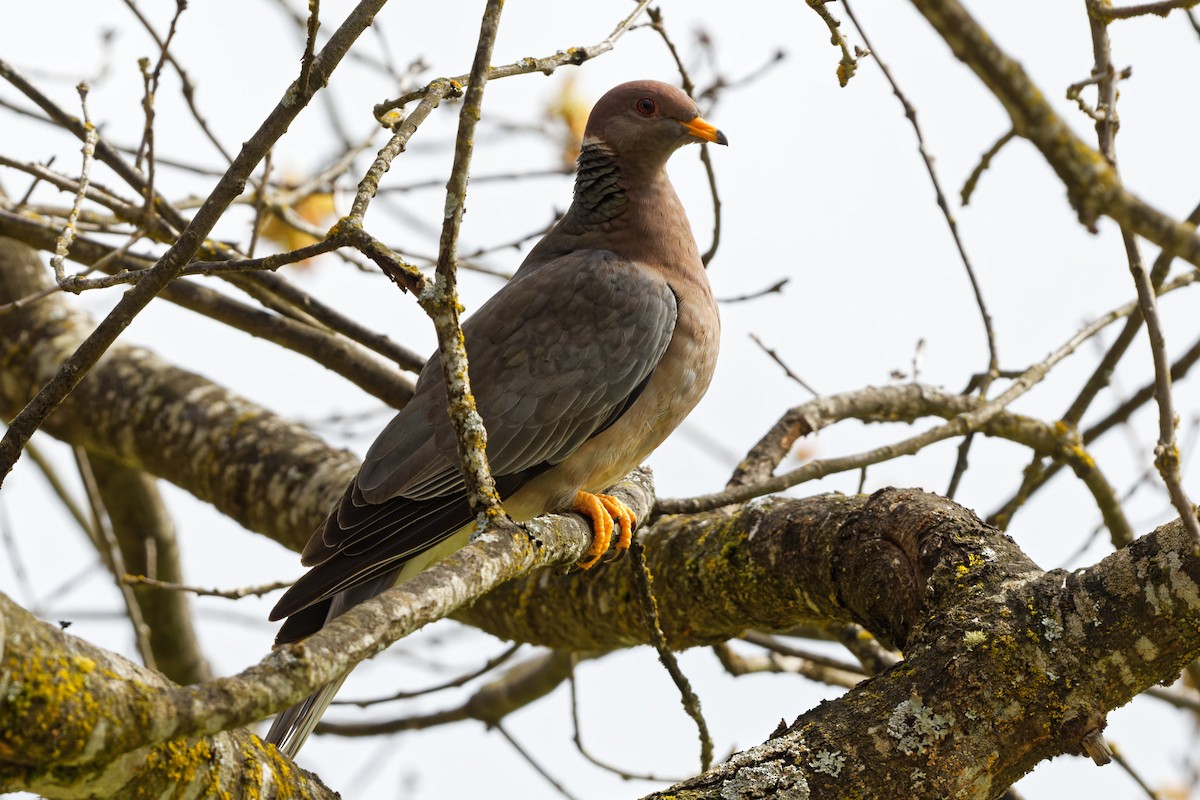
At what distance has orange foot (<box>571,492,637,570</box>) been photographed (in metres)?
3.32

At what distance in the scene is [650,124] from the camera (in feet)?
14.3

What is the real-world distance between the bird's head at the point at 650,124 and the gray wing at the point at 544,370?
58cm

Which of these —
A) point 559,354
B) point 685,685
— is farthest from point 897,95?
point 685,685

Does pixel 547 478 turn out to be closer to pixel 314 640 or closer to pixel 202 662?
pixel 314 640

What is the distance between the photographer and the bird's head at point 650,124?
4.34 m

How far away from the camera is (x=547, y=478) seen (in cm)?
373

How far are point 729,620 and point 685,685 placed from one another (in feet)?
1.53

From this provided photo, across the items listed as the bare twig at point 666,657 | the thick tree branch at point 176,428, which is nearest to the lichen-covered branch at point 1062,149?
the bare twig at point 666,657

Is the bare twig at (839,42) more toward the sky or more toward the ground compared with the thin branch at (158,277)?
more toward the sky

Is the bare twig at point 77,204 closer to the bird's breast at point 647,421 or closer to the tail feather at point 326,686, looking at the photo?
the tail feather at point 326,686

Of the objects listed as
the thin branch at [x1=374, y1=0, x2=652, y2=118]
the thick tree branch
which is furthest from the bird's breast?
the thin branch at [x1=374, y1=0, x2=652, y2=118]

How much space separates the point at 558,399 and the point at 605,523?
57cm

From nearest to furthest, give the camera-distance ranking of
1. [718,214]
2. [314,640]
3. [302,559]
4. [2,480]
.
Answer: [314,640] < [2,480] < [302,559] < [718,214]

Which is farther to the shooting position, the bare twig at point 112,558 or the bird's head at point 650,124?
the bird's head at point 650,124
